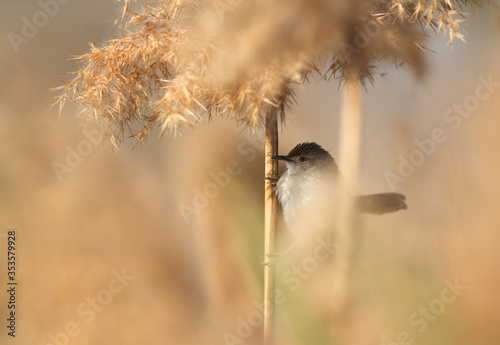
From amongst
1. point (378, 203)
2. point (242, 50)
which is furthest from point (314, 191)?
point (242, 50)

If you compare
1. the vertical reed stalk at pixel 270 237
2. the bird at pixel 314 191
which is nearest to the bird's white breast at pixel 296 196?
the bird at pixel 314 191

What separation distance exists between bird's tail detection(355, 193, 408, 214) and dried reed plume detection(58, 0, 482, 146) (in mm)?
358

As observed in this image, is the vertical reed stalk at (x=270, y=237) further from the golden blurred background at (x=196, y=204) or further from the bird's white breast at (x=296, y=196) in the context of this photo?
the golden blurred background at (x=196, y=204)

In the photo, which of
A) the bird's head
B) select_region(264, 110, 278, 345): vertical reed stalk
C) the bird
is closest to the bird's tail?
the bird

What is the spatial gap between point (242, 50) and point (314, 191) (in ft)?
1.67

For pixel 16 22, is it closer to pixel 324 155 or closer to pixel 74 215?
pixel 74 215

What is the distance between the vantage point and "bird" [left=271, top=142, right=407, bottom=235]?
3.59 ft

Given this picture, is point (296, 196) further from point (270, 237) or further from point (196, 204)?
point (196, 204)

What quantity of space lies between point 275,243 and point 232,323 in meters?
0.44

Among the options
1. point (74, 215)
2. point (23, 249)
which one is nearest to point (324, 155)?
→ point (74, 215)

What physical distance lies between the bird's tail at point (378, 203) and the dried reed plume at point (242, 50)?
1.18 feet

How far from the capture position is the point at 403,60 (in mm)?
936

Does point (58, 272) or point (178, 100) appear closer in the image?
point (178, 100)

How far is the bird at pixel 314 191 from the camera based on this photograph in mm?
1093
